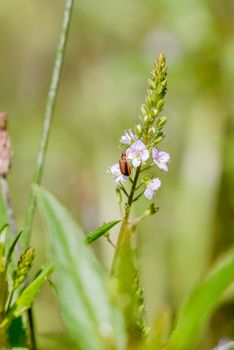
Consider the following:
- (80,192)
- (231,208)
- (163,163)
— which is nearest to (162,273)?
(231,208)

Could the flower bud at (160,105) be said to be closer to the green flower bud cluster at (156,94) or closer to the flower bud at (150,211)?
the green flower bud cluster at (156,94)

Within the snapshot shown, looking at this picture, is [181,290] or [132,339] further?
[181,290]

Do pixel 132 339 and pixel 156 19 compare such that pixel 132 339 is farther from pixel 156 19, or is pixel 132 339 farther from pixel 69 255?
pixel 156 19

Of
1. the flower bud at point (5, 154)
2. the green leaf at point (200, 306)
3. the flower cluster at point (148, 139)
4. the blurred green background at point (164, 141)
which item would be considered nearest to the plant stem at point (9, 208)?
the flower bud at point (5, 154)

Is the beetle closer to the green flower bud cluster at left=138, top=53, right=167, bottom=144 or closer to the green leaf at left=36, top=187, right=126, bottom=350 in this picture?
the green flower bud cluster at left=138, top=53, right=167, bottom=144

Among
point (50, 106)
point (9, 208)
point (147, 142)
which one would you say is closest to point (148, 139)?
point (147, 142)

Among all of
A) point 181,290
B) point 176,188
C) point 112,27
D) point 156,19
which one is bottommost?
point 181,290
